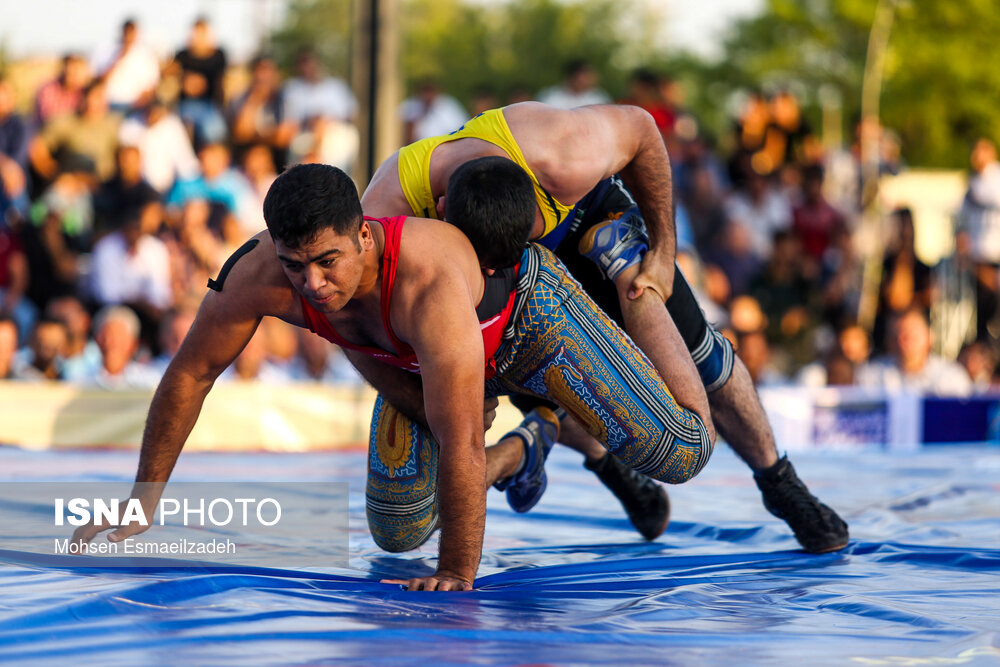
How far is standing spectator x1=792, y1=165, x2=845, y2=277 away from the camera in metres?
8.34

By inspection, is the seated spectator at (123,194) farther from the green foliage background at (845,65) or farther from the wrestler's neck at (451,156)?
the green foliage background at (845,65)

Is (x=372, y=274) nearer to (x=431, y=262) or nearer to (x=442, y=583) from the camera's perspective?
(x=431, y=262)

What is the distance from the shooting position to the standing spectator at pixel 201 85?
732cm

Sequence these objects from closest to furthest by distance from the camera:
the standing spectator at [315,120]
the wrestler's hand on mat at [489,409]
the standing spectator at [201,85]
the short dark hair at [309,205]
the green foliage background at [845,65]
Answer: the short dark hair at [309,205], the wrestler's hand on mat at [489,409], the standing spectator at [201,85], the standing spectator at [315,120], the green foliage background at [845,65]

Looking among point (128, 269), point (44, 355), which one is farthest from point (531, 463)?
point (128, 269)

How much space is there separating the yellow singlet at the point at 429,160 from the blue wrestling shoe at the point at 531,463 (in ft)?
1.77

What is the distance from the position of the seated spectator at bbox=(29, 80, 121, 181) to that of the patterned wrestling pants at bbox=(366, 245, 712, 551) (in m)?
4.64

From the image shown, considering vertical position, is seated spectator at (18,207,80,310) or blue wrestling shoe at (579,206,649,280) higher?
seated spectator at (18,207,80,310)

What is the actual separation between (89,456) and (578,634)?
339 cm

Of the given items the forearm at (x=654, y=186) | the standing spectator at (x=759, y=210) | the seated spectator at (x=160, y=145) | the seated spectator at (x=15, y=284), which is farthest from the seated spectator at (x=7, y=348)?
the standing spectator at (x=759, y=210)

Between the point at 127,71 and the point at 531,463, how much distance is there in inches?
206

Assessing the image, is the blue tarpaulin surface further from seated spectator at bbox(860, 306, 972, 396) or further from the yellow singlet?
seated spectator at bbox(860, 306, 972, 396)

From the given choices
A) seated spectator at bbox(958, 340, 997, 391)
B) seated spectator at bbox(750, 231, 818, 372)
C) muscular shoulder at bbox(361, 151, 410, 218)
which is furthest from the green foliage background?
muscular shoulder at bbox(361, 151, 410, 218)

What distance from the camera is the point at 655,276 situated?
2.95 m
